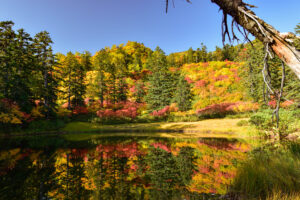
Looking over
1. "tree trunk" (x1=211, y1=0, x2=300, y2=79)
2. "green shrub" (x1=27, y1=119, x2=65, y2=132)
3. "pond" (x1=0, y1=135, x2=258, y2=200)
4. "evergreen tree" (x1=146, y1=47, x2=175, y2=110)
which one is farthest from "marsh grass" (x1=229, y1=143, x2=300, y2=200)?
"evergreen tree" (x1=146, y1=47, x2=175, y2=110)

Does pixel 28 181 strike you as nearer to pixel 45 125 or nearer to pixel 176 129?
pixel 176 129

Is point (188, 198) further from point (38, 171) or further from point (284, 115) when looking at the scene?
point (284, 115)

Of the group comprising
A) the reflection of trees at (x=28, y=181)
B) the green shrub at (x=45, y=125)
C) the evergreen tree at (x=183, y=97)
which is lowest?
the reflection of trees at (x=28, y=181)

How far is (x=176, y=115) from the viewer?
30969 millimetres

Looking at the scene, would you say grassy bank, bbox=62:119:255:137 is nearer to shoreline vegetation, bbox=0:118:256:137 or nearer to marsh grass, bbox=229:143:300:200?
shoreline vegetation, bbox=0:118:256:137

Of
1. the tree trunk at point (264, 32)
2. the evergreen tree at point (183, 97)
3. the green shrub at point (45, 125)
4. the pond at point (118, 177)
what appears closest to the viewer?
the tree trunk at point (264, 32)

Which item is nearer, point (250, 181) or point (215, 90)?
point (250, 181)

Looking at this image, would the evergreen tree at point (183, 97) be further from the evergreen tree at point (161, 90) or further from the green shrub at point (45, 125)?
the green shrub at point (45, 125)

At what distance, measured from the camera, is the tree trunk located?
1.99 meters

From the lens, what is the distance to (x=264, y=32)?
2111mm

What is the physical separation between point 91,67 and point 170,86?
118ft

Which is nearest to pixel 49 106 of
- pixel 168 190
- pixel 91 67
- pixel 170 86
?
pixel 170 86

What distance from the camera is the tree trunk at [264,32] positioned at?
1.99m

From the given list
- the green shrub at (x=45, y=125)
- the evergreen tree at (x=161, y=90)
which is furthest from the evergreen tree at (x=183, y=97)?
the green shrub at (x=45, y=125)
